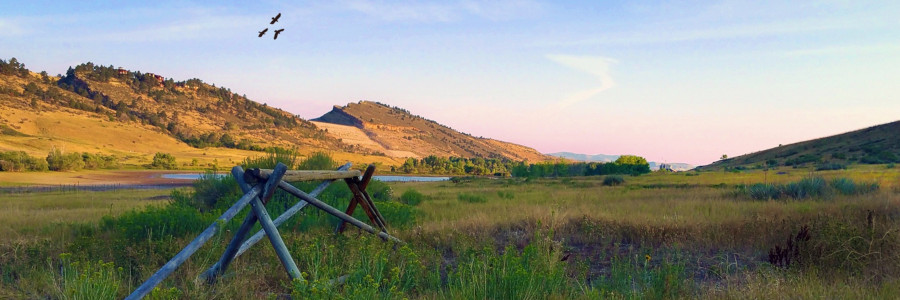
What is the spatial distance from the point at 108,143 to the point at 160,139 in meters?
12.4

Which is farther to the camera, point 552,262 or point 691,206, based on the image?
point 691,206

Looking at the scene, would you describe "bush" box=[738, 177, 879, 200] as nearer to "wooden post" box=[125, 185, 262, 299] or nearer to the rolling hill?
"wooden post" box=[125, 185, 262, 299]

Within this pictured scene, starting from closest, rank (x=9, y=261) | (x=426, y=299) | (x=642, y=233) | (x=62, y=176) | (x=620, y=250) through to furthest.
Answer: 1. (x=426, y=299)
2. (x=9, y=261)
3. (x=620, y=250)
4. (x=642, y=233)
5. (x=62, y=176)

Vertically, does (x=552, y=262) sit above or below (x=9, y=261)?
above

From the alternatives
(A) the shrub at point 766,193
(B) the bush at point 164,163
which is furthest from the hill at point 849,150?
(B) the bush at point 164,163

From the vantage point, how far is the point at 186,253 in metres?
4.77

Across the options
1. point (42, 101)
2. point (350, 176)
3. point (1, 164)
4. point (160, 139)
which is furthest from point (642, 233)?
point (42, 101)

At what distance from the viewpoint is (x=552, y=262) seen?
5281 millimetres

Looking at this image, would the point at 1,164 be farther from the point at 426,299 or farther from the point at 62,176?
the point at 426,299

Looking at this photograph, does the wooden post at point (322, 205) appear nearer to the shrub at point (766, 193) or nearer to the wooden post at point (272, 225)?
the wooden post at point (272, 225)

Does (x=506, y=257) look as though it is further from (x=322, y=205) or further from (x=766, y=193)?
(x=766, y=193)

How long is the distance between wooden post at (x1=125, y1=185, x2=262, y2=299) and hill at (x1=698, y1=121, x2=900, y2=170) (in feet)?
151

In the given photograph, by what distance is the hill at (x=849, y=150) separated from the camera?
45.7 meters

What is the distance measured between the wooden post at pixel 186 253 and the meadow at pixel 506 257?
4.5 inches
